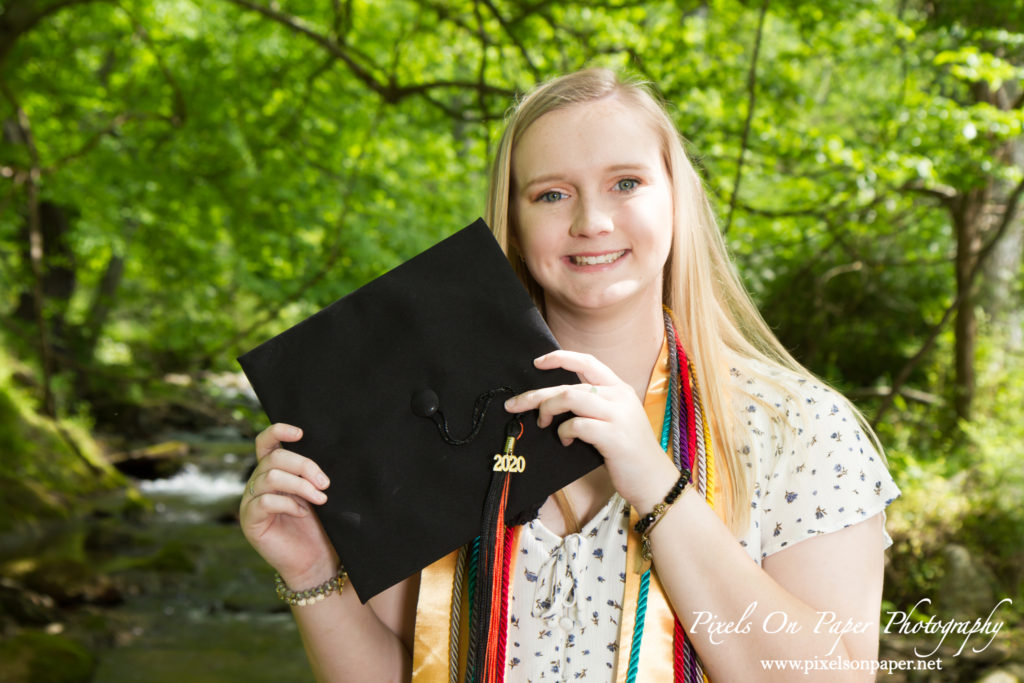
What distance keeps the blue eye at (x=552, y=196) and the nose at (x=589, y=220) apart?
0.18 feet

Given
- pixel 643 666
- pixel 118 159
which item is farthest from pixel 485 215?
pixel 118 159

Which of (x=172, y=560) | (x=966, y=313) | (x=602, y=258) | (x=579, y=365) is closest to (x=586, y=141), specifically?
(x=602, y=258)

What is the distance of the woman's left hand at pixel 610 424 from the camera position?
1.27 m

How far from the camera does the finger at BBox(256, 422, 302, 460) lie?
1.34 metres

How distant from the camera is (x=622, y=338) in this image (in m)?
1.62

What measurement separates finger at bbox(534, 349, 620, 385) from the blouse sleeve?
1.30 ft

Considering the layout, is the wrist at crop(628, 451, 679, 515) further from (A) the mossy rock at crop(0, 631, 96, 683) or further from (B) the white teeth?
A: (A) the mossy rock at crop(0, 631, 96, 683)

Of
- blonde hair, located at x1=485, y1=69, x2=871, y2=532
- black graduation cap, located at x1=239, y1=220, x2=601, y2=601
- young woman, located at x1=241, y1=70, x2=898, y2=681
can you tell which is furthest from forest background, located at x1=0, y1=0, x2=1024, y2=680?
black graduation cap, located at x1=239, y1=220, x2=601, y2=601

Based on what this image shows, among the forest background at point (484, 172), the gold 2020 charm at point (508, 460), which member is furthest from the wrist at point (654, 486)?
the forest background at point (484, 172)

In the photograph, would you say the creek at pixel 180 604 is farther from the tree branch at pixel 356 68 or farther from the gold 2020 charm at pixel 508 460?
the gold 2020 charm at pixel 508 460

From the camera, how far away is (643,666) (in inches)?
53.9

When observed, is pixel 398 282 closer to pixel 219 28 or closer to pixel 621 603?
pixel 621 603

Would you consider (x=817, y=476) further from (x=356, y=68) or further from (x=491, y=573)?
(x=356, y=68)

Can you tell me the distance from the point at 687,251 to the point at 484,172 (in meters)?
5.80
